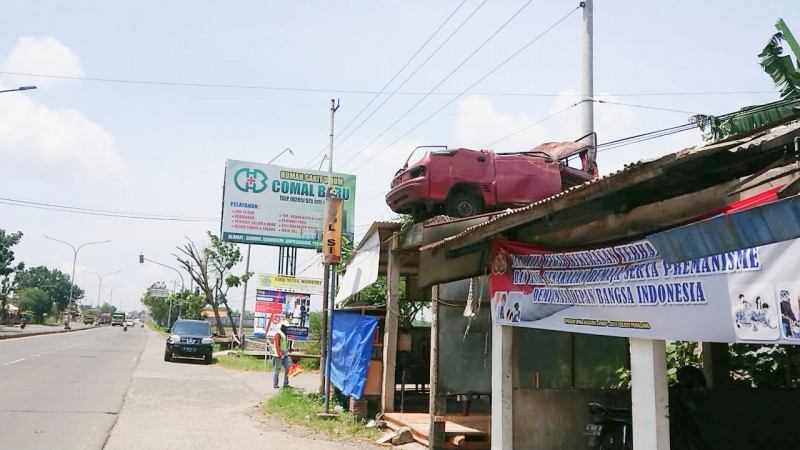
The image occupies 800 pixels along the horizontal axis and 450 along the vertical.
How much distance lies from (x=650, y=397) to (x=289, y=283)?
24.5 m

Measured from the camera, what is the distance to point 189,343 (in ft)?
76.9

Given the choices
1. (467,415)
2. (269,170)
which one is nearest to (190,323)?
(269,170)

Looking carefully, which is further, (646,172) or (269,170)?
(269,170)

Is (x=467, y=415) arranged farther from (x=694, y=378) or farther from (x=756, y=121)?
(x=756, y=121)

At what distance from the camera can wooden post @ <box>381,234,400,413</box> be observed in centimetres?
1078

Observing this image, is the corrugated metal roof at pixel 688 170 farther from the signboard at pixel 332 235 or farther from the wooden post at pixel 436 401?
the signboard at pixel 332 235

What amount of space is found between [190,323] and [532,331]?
19343 millimetres

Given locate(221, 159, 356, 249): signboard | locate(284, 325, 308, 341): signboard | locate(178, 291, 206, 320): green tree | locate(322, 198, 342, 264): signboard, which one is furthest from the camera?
locate(178, 291, 206, 320): green tree

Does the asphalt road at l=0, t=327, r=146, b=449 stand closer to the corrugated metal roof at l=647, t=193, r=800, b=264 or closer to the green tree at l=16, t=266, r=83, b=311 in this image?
the corrugated metal roof at l=647, t=193, r=800, b=264

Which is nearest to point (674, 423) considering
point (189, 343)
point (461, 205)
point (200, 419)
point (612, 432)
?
point (612, 432)

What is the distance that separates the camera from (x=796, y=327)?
402 cm

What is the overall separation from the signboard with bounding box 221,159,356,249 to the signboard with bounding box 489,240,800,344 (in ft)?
70.5

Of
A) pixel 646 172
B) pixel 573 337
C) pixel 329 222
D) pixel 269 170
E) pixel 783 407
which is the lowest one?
pixel 783 407

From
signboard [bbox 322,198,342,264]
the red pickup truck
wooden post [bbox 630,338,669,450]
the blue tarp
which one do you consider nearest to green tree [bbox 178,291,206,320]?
the blue tarp
